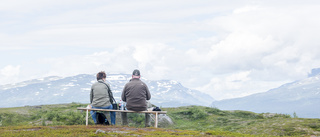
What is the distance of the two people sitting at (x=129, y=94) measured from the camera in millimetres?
19531

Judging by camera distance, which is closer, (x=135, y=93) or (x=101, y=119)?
(x=135, y=93)

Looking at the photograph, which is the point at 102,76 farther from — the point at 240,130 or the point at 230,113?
the point at 230,113

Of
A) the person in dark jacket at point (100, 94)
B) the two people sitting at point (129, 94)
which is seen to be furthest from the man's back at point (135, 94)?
the person in dark jacket at point (100, 94)

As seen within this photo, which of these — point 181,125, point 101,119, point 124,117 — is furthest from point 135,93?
point 181,125

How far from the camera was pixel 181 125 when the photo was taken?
2636cm

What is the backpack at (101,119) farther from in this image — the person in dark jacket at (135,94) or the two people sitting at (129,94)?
the person in dark jacket at (135,94)

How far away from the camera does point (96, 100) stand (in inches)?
787

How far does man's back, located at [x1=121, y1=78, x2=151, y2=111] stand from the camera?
64.0 ft

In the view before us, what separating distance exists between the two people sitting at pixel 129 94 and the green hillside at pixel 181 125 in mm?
1250

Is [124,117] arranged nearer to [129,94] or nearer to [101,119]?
[101,119]

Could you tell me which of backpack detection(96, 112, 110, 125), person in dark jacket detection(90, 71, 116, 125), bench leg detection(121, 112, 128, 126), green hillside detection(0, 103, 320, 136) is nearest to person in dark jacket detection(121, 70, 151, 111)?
bench leg detection(121, 112, 128, 126)

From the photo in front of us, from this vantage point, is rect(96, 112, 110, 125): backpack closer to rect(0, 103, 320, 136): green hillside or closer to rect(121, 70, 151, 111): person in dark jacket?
rect(0, 103, 320, 136): green hillside

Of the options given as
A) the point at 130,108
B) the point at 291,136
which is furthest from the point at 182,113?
the point at 291,136

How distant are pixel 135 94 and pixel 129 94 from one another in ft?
1.16
